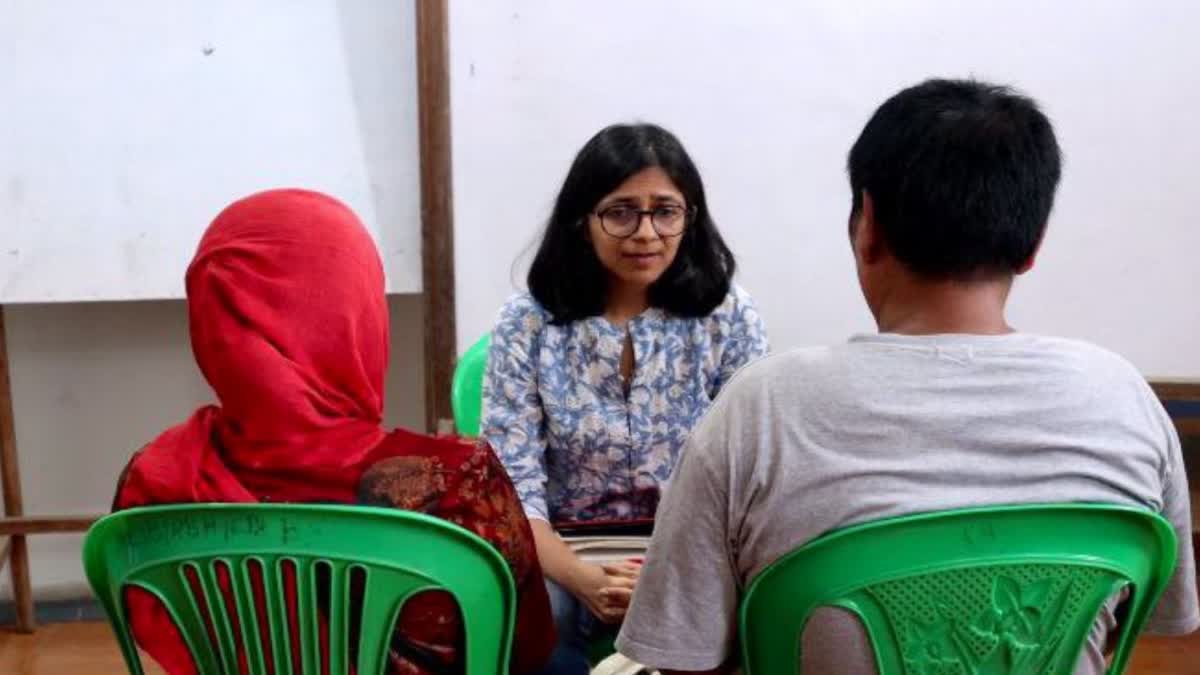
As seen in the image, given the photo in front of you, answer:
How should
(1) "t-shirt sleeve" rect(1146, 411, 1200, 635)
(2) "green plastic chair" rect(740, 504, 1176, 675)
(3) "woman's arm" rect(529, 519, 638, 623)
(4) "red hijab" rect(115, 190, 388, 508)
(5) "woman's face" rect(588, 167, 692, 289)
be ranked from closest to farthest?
(2) "green plastic chair" rect(740, 504, 1176, 675), (1) "t-shirt sleeve" rect(1146, 411, 1200, 635), (4) "red hijab" rect(115, 190, 388, 508), (3) "woman's arm" rect(529, 519, 638, 623), (5) "woman's face" rect(588, 167, 692, 289)

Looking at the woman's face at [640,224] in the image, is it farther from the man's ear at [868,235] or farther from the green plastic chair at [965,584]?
the green plastic chair at [965,584]

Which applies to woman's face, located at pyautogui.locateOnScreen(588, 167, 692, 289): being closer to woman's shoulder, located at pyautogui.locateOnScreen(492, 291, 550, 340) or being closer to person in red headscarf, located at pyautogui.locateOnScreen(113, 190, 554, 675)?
woman's shoulder, located at pyautogui.locateOnScreen(492, 291, 550, 340)

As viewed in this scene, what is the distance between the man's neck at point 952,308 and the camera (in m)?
0.93

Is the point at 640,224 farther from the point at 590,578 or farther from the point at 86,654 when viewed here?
the point at 86,654

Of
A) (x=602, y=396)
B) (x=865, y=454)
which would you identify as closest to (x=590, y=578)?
(x=602, y=396)

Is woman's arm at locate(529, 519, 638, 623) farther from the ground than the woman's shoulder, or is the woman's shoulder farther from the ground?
the woman's shoulder

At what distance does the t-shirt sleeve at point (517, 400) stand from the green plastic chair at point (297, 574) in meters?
0.56

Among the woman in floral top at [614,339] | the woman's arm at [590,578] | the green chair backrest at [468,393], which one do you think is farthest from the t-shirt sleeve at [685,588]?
the green chair backrest at [468,393]

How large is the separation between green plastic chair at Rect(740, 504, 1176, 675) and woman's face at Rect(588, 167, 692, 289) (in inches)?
30.3

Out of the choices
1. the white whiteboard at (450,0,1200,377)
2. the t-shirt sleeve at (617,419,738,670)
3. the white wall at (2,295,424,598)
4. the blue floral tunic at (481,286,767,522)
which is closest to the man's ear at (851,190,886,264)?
the t-shirt sleeve at (617,419,738,670)

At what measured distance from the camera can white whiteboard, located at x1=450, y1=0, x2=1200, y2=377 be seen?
90.4 inches

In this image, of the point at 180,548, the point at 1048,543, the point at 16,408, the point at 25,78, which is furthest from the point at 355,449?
the point at 16,408

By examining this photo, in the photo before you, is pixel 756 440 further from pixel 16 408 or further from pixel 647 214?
pixel 16 408

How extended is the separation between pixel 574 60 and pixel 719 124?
32cm
